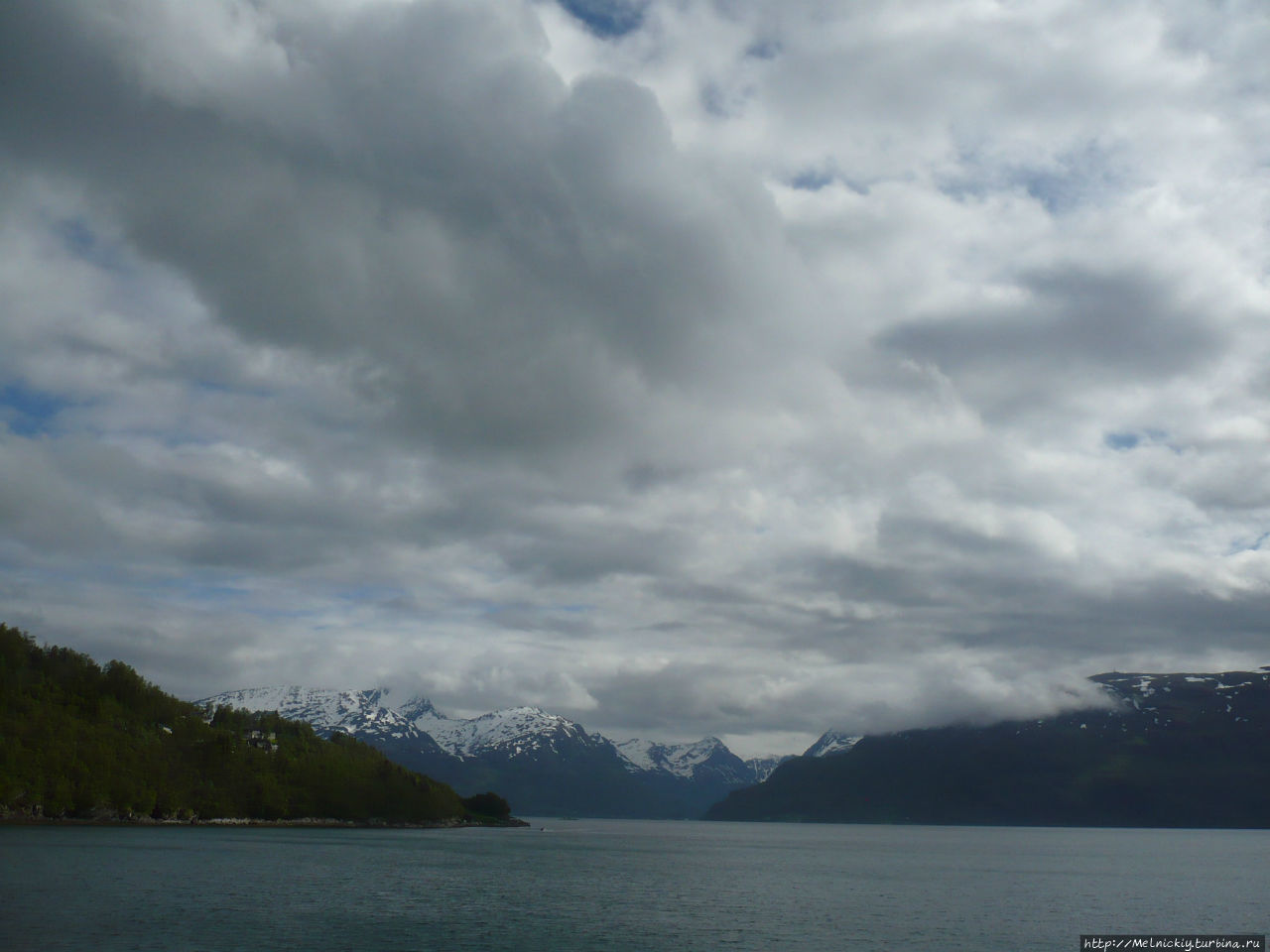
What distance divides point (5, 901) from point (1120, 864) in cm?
19520

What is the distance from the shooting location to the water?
69.4 meters

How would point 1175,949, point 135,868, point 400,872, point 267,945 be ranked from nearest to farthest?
point 267,945 < point 1175,949 < point 135,868 < point 400,872

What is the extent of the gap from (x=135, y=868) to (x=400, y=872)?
3248 cm

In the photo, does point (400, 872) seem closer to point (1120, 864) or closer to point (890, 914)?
point (890, 914)

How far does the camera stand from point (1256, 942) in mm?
76500

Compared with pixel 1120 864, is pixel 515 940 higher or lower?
higher

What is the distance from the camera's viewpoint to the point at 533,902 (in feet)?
315

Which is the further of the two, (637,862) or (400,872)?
(637,862)

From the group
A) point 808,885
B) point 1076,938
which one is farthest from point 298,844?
point 1076,938

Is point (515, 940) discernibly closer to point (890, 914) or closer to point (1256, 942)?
point (890, 914)

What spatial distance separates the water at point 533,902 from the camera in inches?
2731

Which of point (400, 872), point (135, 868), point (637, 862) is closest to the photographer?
point (135, 868)

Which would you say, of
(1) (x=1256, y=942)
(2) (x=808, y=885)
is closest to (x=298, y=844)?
(2) (x=808, y=885)

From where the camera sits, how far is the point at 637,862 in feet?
573
